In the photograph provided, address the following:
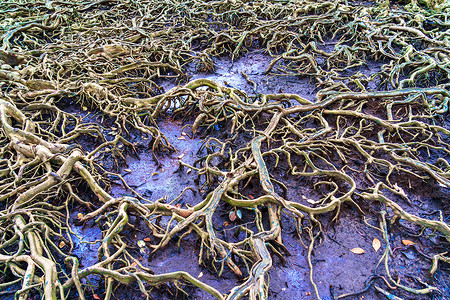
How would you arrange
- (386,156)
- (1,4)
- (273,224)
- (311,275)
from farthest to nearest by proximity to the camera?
(1,4), (386,156), (273,224), (311,275)

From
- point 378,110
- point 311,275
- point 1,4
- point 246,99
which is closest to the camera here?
point 311,275

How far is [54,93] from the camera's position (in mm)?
4336

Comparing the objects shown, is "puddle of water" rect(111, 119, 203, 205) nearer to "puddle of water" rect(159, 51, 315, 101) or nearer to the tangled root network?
the tangled root network

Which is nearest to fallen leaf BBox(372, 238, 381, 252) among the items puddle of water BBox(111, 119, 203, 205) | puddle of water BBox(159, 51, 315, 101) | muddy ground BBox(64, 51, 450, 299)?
muddy ground BBox(64, 51, 450, 299)

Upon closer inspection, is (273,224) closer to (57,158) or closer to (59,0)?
(57,158)

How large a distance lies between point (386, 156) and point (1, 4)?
8.57 m

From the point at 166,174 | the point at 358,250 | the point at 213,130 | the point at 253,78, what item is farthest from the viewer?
the point at 253,78

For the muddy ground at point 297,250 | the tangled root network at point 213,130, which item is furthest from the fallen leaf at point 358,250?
the tangled root network at point 213,130

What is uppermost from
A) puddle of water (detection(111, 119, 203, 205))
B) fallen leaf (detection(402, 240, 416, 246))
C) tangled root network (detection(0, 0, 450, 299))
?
tangled root network (detection(0, 0, 450, 299))

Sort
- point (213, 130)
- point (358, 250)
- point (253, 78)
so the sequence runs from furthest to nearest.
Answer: point (253, 78) → point (213, 130) → point (358, 250)

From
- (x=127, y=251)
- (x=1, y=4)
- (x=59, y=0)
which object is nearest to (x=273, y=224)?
→ (x=127, y=251)

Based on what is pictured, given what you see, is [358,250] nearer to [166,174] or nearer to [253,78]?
[166,174]

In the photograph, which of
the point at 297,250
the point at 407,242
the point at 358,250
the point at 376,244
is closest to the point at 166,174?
the point at 297,250

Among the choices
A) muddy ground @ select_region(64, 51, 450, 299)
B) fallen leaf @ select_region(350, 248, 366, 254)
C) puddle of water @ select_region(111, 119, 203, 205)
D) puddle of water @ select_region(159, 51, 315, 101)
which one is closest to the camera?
muddy ground @ select_region(64, 51, 450, 299)
